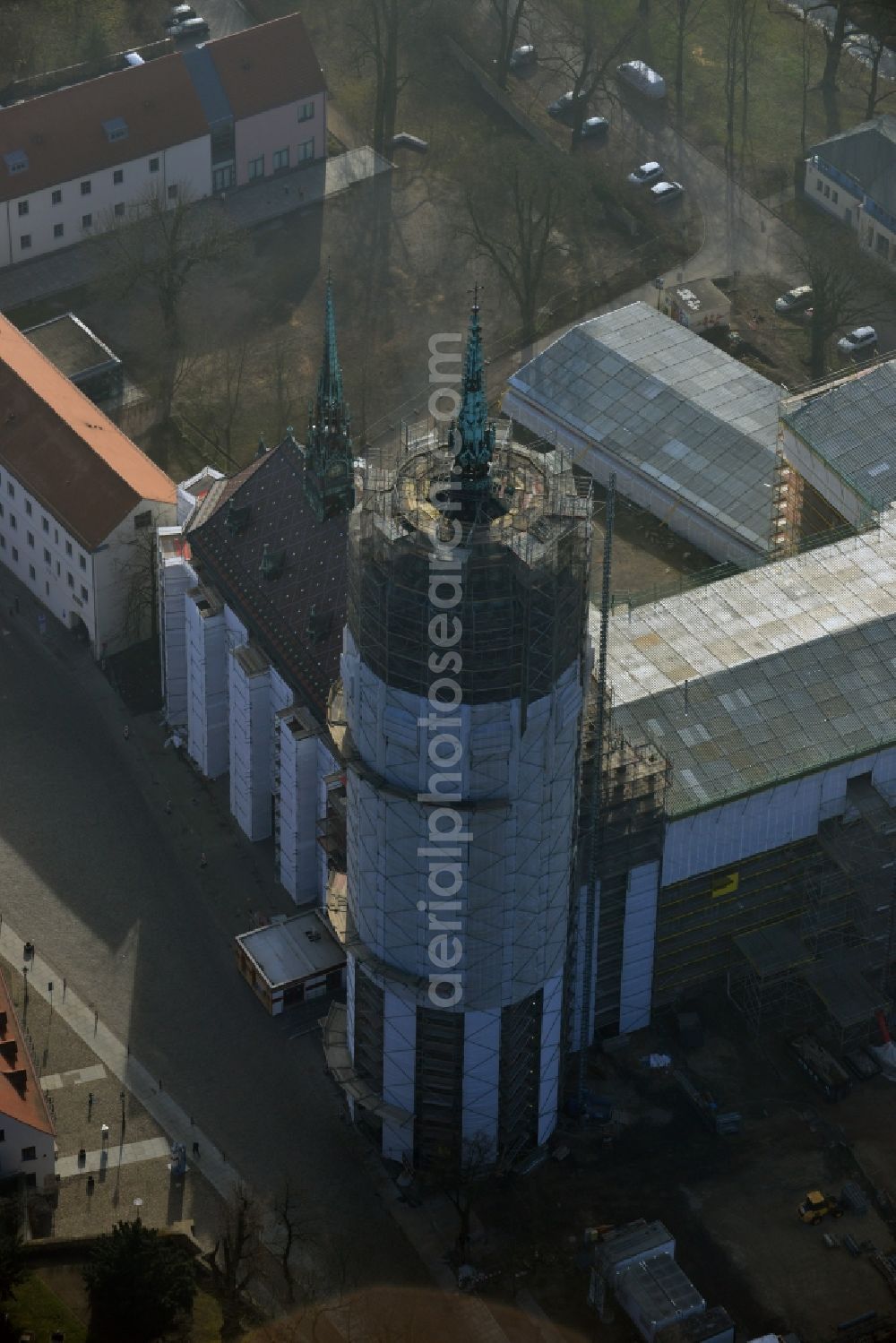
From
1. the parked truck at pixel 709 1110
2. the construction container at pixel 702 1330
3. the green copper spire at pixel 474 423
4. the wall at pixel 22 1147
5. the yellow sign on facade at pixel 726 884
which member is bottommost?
the parked truck at pixel 709 1110

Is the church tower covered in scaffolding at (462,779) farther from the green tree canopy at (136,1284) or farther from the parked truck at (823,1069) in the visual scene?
the green tree canopy at (136,1284)

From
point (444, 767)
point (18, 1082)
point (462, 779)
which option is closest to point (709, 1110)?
point (462, 779)

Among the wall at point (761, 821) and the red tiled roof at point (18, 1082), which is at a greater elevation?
the wall at point (761, 821)

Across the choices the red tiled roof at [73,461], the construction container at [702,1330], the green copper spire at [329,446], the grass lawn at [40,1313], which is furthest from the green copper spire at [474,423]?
the red tiled roof at [73,461]

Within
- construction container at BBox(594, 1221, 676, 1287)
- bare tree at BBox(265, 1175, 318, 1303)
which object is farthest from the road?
construction container at BBox(594, 1221, 676, 1287)

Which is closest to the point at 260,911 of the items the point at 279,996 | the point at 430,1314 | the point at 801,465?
the point at 279,996

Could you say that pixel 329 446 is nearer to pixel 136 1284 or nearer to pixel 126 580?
pixel 126 580

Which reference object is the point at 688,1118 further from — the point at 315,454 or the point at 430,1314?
the point at 315,454
